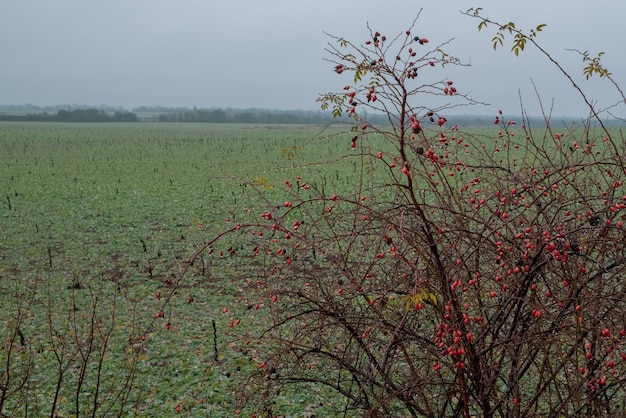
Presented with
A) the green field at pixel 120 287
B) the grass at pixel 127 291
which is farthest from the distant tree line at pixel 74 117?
the grass at pixel 127 291

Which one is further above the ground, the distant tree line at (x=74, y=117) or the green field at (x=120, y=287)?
the distant tree line at (x=74, y=117)

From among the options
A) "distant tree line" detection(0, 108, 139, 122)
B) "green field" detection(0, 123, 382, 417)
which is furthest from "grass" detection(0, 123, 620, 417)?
"distant tree line" detection(0, 108, 139, 122)

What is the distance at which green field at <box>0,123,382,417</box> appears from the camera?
6.44 metres

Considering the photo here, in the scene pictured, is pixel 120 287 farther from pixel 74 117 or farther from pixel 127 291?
pixel 74 117

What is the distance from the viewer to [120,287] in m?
10.3

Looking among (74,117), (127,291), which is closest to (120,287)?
(127,291)

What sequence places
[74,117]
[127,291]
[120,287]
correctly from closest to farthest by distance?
[127,291] < [120,287] < [74,117]

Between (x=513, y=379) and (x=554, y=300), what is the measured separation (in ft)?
1.72

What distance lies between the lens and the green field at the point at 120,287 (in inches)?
253

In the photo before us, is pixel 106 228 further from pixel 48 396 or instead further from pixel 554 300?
pixel 554 300

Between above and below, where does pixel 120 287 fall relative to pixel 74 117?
below

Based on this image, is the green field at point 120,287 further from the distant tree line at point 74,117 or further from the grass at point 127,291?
the distant tree line at point 74,117

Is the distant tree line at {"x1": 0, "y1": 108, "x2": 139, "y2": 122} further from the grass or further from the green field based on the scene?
the grass

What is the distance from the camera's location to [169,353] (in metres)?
7.73
